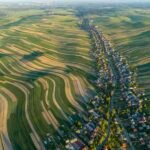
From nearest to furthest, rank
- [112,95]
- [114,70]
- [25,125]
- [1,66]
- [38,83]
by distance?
1. [25,125]
2. [112,95]
3. [38,83]
4. [114,70]
5. [1,66]

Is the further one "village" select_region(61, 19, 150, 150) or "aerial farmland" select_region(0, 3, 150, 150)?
"aerial farmland" select_region(0, 3, 150, 150)

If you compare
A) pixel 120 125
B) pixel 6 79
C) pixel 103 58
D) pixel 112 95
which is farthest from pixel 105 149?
pixel 103 58

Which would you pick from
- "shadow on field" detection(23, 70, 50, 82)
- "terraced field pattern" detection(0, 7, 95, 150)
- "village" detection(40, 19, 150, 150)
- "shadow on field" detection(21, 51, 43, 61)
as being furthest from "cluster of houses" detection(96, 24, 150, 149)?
"shadow on field" detection(21, 51, 43, 61)

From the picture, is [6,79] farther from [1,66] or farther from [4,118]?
[4,118]

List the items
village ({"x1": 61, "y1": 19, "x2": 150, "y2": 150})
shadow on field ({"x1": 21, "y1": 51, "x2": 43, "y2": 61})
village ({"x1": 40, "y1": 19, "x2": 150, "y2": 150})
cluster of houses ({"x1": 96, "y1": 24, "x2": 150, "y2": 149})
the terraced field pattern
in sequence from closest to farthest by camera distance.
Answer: village ({"x1": 40, "y1": 19, "x2": 150, "y2": 150}) → village ({"x1": 61, "y1": 19, "x2": 150, "y2": 150}) → cluster of houses ({"x1": 96, "y1": 24, "x2": 150, "y2": 149}) → the terraced field pattern → shadow on field ({"x1": 21, "y1": 51, "x2": 43, "y2": 61})

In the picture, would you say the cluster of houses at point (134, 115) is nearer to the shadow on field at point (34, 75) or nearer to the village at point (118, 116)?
the village at point (118, 116)

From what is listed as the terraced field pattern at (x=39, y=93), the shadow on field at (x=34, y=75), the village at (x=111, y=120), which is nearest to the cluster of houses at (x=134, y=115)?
the village at (x=111, y=120)

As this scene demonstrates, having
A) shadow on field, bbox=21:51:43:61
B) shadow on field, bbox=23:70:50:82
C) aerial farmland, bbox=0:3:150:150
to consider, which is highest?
aerial farmland, bbox=0:3:150:150

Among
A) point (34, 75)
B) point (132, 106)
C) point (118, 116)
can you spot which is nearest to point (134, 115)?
point (118, 116)

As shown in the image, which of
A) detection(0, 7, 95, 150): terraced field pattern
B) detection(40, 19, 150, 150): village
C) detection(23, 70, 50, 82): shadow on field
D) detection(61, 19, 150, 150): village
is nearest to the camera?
detection(40, 19, 150, 150): village

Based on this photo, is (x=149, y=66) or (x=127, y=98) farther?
(x=149, y=66)

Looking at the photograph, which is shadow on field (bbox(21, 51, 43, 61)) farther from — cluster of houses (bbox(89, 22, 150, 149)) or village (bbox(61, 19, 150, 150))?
village (bbox(61, 19, 150, 150))
